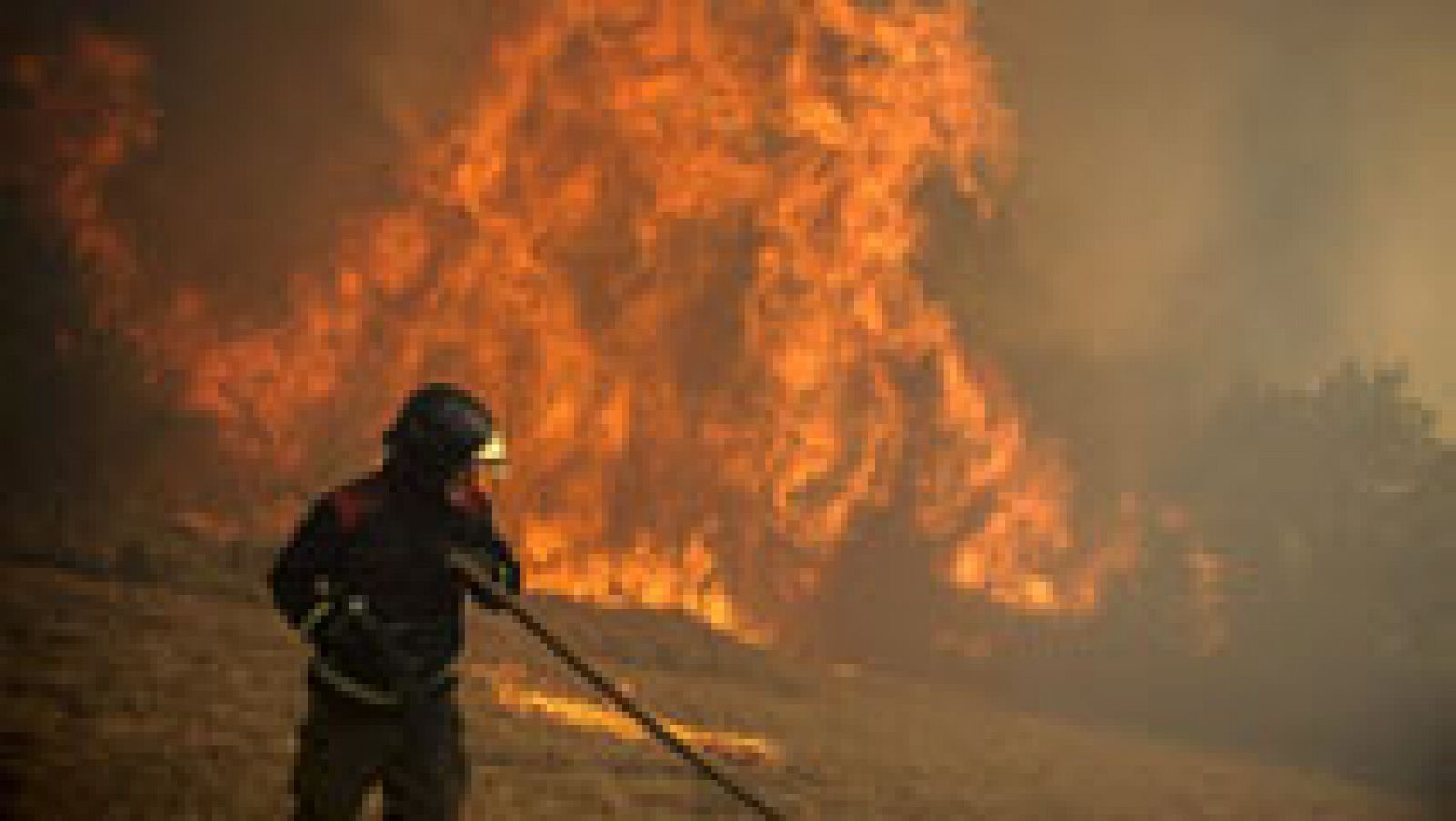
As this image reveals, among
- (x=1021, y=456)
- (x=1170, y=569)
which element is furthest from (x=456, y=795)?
(x=1170, y=569)

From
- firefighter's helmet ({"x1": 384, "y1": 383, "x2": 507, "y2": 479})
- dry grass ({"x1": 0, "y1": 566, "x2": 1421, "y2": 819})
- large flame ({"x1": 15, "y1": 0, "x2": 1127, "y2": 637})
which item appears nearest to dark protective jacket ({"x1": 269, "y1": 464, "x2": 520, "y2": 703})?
firefighter's helmet ({"x1": 384, "y1": 383, "x2": 507, "y2": 479})

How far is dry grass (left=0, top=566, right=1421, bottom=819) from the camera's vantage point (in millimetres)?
6730

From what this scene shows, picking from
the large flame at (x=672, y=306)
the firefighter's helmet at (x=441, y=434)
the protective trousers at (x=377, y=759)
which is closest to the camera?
the protective trousers at (x=377, y=759)

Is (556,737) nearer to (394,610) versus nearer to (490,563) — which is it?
(490,563)

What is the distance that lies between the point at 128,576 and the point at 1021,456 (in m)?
19.9

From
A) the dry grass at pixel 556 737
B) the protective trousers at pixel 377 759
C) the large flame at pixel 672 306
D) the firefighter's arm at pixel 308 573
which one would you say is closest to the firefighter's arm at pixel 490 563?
the protective trousers at pixel 377 759

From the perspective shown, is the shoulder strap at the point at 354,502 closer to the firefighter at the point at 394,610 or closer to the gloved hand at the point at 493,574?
→ the firefighter at the point at 394,610

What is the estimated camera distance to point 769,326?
24.2 m

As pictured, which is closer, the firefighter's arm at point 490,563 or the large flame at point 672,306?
the firefighter's arm at point 490,563

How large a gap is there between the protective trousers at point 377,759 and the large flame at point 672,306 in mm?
17497

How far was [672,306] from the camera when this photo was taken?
24172mm

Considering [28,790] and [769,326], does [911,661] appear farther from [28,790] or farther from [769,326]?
→ [28,790]

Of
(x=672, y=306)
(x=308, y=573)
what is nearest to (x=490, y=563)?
(x=308, y=573)

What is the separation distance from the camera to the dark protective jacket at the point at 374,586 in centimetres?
410
